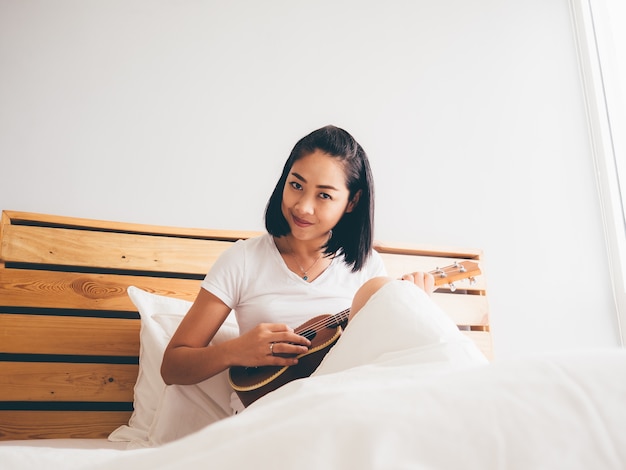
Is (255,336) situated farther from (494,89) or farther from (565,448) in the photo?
(494,89)

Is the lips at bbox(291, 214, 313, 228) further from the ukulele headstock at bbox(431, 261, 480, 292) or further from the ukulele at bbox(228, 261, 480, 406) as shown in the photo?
the ukulele headstock at bbox(431, 261, 480, 292)

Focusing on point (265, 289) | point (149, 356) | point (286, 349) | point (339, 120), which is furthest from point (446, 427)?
point (339, 120)

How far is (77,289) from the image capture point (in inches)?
63.7

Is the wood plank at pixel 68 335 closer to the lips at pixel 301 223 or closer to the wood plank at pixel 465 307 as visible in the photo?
the lips at pixel 301 223

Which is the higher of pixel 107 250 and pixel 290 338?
pixel 107 250

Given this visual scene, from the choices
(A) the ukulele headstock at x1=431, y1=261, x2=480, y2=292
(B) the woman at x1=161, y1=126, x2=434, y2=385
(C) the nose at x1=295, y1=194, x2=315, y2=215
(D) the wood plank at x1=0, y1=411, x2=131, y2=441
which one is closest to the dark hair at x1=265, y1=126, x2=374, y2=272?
(B) the woman at x1=161, y1=126, x2=434, y2=385

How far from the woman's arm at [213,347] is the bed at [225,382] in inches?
5.6

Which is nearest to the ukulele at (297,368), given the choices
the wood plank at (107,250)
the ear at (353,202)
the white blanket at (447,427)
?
the ear at (353,202)

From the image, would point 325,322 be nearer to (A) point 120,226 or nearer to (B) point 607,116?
(A) point 120,226

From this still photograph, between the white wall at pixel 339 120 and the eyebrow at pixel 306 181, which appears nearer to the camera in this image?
the eyebrow at pixel 306 181

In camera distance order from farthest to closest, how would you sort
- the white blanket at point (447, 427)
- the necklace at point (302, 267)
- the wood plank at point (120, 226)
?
the wood plank at point (120, 226)
the necklace at point (302, 267)
the white blanket at point (447, 427)

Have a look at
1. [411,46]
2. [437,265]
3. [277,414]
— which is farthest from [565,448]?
[411,46]

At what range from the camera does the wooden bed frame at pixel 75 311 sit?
1534 millimetres

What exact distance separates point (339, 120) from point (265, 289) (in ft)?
3.44
